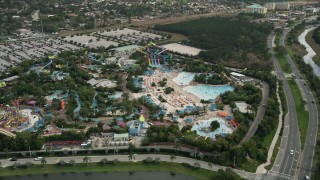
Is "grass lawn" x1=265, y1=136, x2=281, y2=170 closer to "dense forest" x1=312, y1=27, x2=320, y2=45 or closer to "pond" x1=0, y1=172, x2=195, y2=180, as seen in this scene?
"pond" x1=0, y1=172, x2=195, y2=180

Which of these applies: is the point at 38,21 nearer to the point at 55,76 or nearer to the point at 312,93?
the point at 55,76

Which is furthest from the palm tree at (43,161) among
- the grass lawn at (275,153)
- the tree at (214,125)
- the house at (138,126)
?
the grass lawn at (275,153)

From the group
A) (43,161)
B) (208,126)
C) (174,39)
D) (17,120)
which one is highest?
(174,39)

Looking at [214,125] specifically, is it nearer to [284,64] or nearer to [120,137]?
[120,137]

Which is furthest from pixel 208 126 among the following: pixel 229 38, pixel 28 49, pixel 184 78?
pixel 28 49

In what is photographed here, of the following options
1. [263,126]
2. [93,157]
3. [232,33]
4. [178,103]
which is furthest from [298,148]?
[232,33]

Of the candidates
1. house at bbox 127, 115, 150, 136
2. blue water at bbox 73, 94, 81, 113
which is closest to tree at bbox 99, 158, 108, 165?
house at bbox 127, 115, 150, 136
